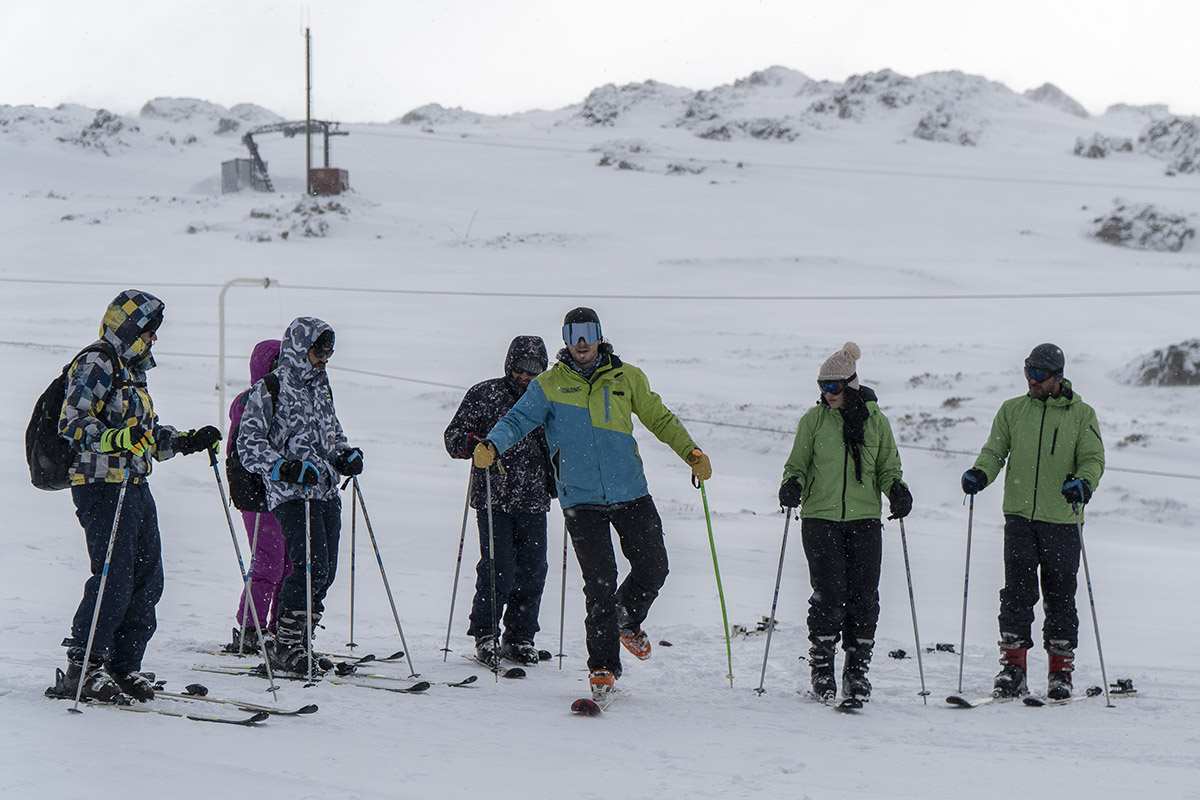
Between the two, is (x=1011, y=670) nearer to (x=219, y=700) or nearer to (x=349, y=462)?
(x=349, y=462)

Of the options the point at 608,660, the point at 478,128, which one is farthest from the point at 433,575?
the point at 478,128

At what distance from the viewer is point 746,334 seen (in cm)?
2172

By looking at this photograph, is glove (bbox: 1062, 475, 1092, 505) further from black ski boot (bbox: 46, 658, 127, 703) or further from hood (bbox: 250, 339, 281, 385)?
black ski boot (bbox: 46, 658, 127, 703)

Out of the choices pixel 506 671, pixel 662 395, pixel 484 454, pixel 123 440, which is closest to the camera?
pixel 123 440

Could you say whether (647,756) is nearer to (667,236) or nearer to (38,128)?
(667,236)

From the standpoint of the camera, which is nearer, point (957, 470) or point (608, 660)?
point (608, 660)

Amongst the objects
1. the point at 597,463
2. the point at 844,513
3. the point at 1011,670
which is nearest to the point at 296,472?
the point at 597,463

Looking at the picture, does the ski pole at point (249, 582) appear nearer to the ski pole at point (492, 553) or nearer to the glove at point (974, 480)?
the ski pole at point (492, 553)

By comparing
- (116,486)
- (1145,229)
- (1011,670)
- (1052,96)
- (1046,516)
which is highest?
(1052,96)

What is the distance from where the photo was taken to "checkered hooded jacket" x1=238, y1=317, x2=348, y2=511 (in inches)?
192

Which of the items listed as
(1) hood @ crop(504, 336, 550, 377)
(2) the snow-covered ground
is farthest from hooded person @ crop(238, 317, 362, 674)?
(1) hood @ crop(504, 336, 550, 377)

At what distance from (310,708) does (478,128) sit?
216 feet

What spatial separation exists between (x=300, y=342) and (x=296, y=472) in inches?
25.7

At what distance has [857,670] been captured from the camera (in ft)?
16.8
